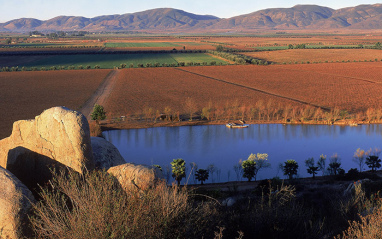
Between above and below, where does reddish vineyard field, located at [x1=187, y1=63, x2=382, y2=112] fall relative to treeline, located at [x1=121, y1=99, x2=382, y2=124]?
above

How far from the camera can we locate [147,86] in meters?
60.7

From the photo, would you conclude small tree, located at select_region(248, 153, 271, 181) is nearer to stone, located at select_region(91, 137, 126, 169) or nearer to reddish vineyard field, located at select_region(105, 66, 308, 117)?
stone, located at select_region(91, 137, 126, 169)

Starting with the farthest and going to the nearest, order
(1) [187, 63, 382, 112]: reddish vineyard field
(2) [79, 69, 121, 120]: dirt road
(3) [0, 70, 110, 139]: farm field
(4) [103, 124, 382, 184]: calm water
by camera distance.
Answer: (1) [187, 63, 382, 112]: reddish vineyard field
(2) [79, 69, 121, 120]: dirt road
(3) [0, 70, 110, 139]: farm field
(4) [103, 124, 382, 184]: calm water

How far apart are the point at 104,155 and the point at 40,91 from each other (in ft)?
163

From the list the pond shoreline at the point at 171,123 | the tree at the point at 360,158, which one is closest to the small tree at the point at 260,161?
the tree at the point at 360,158

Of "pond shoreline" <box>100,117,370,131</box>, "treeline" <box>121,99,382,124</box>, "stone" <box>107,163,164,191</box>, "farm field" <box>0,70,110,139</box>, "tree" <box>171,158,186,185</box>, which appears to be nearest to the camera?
"stone" <box>107,163,164,191</box>

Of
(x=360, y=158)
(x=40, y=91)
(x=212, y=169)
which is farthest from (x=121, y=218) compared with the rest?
(x=40, y=91)

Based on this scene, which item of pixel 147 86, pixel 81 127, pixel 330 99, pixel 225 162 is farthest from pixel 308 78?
pixel 81 127

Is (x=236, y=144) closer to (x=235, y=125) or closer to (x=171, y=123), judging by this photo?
(x=235, y=125)

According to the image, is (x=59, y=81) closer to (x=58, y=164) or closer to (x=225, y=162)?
(x=225, y=162)

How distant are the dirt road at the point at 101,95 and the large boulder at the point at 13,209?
113 feet

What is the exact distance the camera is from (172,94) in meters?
54.0

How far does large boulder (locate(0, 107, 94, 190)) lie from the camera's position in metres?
10.0

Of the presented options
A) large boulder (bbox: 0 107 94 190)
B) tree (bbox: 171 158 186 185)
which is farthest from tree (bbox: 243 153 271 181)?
large boulder (bbox: 0 107 94 190)
